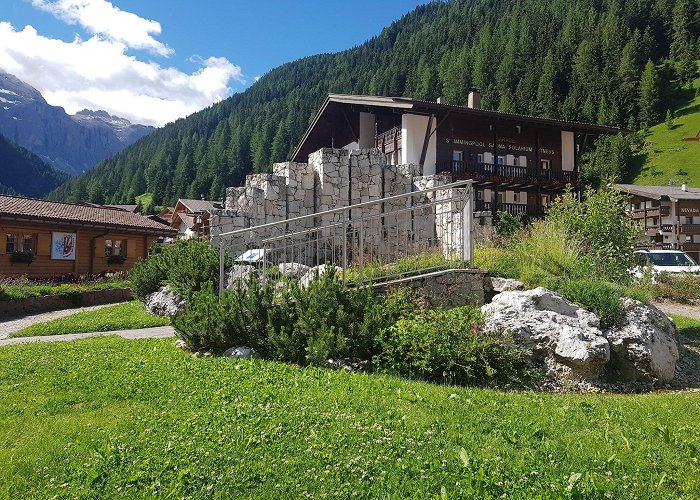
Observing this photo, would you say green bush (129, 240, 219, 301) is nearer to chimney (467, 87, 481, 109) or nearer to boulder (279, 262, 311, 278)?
boulder (279, 262, 311, 278)

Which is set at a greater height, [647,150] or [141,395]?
[647,150]

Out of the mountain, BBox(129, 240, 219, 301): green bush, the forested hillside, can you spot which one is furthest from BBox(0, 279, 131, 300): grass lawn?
the mountain

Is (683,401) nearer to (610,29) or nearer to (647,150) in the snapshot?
(647,150)

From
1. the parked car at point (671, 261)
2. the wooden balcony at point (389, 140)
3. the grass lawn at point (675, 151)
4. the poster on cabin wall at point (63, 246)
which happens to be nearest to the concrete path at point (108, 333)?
the poster on cabin wall at point (63, 246)

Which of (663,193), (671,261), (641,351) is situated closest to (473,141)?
(671,261)

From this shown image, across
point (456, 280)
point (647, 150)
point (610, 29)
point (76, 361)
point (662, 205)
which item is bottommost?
point (76, 361)

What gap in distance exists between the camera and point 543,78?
83.9 m

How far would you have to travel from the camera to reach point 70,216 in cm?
2519

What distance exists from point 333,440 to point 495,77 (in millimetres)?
92741

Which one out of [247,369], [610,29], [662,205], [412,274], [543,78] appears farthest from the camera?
[610,29]

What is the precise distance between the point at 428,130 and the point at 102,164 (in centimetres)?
12246

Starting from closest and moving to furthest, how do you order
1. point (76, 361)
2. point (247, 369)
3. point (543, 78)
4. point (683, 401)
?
point (683, 401) < point (247, 369) < point (76, 361) < point (543, 78)

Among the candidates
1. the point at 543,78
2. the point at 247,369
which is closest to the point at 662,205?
the point at 543,78

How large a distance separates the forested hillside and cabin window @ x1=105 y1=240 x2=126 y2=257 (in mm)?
58316
